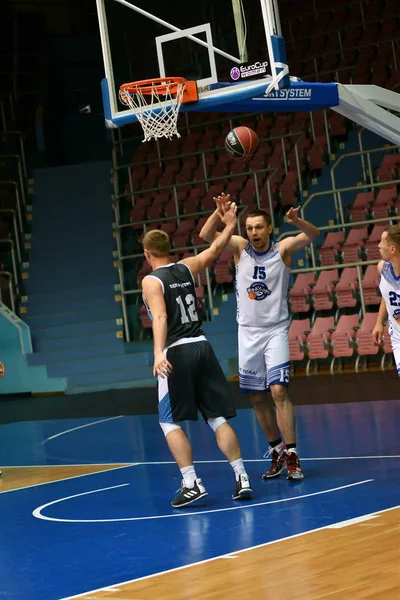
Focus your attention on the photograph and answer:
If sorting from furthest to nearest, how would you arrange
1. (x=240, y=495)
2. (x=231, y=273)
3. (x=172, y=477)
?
(x=231, y=273), (x=172, y=477), (x=240, y=495)

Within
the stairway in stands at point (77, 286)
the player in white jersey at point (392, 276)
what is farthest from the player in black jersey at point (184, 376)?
the stairway in stands at point (77, 286)

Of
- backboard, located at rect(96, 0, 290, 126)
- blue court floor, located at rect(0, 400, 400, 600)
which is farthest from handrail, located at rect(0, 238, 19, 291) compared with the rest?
backboard, located at rect(96, 0, 290, 126)

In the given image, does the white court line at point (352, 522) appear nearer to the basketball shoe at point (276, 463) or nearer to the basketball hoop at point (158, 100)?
the basketball shoe at point (276, 463)

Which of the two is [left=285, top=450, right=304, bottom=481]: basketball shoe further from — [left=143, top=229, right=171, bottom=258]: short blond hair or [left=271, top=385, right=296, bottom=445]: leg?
[left=143, top=229, right=171, bottom=258]: short blond hair

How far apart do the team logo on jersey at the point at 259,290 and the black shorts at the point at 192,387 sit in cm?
81

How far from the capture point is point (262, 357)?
8.24m

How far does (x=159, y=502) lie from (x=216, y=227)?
2160 millimetres

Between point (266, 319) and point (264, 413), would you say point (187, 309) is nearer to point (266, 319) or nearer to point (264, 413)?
point (266, 319)

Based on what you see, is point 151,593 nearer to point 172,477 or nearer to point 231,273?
point 172,477

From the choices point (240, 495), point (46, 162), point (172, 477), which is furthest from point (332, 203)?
point (240, 495)

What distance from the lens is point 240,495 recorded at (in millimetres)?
7332

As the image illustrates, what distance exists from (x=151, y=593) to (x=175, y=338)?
2.77 meters

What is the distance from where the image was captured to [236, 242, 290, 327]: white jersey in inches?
322

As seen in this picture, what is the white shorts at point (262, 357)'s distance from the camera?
8133mm
